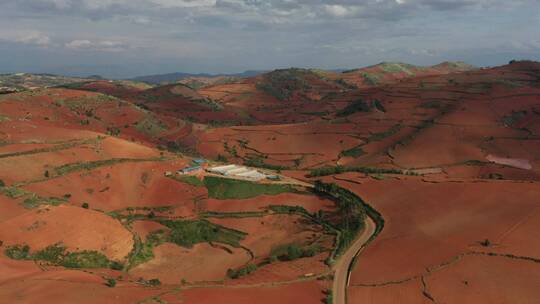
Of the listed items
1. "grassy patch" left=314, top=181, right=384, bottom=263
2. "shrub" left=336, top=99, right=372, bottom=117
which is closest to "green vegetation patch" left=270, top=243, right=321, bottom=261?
"grassy patch" left=314, top=181, right=384, bottom=263

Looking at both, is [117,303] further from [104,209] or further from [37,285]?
[104,209]

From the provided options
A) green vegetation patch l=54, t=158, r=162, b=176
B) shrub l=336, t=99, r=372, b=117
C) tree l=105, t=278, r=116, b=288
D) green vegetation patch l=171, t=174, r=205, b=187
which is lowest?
tree l=105, t=278, r=116, b=288

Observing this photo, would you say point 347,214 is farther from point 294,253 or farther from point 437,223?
point 294,253

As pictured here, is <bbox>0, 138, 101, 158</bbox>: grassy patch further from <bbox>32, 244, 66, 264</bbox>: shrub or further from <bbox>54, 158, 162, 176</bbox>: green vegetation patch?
<bbox>32, 244, 66, 264</bbox>: shrub

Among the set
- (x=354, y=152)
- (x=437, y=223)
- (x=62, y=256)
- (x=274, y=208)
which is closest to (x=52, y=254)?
(x=62, y=256)

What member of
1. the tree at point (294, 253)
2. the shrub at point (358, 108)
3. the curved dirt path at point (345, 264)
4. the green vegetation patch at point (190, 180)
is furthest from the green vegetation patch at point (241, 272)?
the shrub at point (358, 108)

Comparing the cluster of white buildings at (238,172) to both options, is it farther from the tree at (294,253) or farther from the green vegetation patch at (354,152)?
the green vegetation patch at (354,152)
